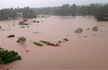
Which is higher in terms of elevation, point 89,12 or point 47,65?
point 89,12

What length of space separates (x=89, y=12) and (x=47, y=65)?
31.2 meters

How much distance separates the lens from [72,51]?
900 cm

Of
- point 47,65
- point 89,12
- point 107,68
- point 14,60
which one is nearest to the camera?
point 107,68

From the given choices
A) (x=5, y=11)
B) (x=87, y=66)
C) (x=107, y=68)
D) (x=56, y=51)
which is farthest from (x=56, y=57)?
(x=5, y=11)

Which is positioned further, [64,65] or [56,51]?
[56,51]

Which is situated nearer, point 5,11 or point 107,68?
point 107,68

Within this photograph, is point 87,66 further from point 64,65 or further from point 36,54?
point 36,54

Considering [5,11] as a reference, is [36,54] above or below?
below

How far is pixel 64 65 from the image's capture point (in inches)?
266

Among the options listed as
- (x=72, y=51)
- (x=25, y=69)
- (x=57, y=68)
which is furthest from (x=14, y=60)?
(x=72, y=51)

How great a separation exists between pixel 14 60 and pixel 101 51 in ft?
19.0

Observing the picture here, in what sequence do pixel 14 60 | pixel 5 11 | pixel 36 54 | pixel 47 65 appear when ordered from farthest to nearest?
pixel 5 11 → pixel 36 54 → pixel 14 60 → pixel 47 65

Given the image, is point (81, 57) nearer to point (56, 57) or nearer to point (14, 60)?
point (56, 57)

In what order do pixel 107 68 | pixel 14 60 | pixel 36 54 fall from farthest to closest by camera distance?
pixel 36 54
pixel 14 60
pixel 107 68
